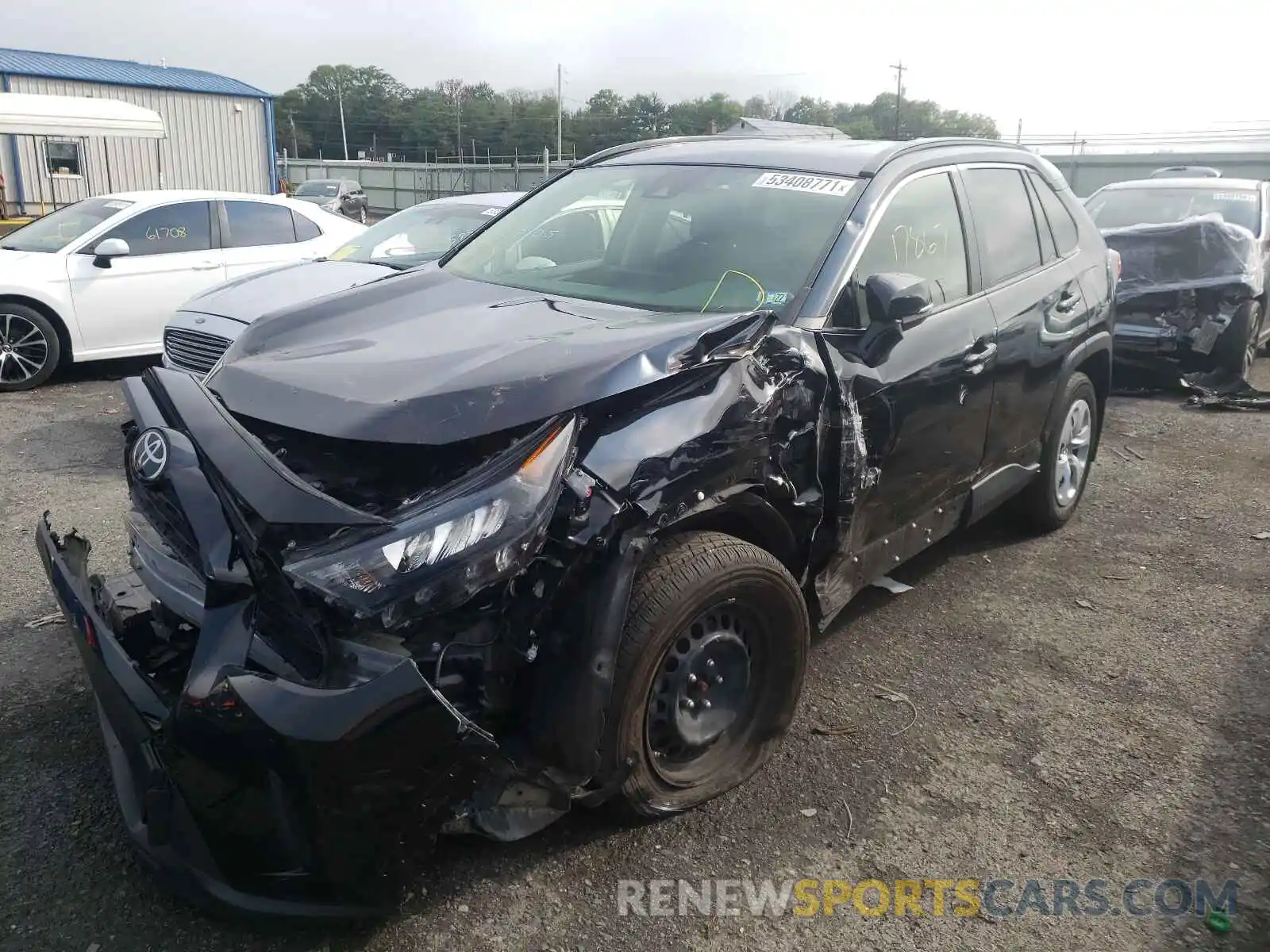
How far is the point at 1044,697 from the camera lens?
370cm

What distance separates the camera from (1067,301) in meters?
4.70

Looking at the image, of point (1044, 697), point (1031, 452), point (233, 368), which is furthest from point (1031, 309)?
point (233, 368)

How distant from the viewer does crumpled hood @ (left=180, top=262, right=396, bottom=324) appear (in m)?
6.03

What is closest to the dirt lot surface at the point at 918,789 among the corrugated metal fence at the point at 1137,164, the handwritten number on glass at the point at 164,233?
the handwritten number on glass at the point at 164,233

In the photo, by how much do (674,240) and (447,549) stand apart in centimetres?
199

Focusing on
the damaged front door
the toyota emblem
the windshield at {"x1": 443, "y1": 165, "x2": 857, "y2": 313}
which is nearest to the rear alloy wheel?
the windshield at {"x1": 443, "y1": 165, "x2": 857, "y2": 313}

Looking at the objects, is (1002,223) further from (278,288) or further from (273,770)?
(278,288)

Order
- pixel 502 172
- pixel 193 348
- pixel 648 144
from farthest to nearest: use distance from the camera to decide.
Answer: pixel 502 172, pixel 193 348, pixel 648 144

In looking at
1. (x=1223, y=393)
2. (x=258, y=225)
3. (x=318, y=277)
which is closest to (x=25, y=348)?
(x=258, y=225)

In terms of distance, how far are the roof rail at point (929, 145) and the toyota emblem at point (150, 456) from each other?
2.63 m

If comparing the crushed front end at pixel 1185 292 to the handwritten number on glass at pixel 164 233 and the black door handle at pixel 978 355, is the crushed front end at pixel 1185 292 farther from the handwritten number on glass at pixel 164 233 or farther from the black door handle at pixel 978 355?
the handwritten number on glass at pixel 164 233

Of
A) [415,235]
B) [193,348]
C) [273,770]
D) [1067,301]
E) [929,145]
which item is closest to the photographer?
[273,770]

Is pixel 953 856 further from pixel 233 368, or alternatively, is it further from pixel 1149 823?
pixel 233 368

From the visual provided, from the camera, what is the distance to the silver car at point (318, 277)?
19.4 feet
